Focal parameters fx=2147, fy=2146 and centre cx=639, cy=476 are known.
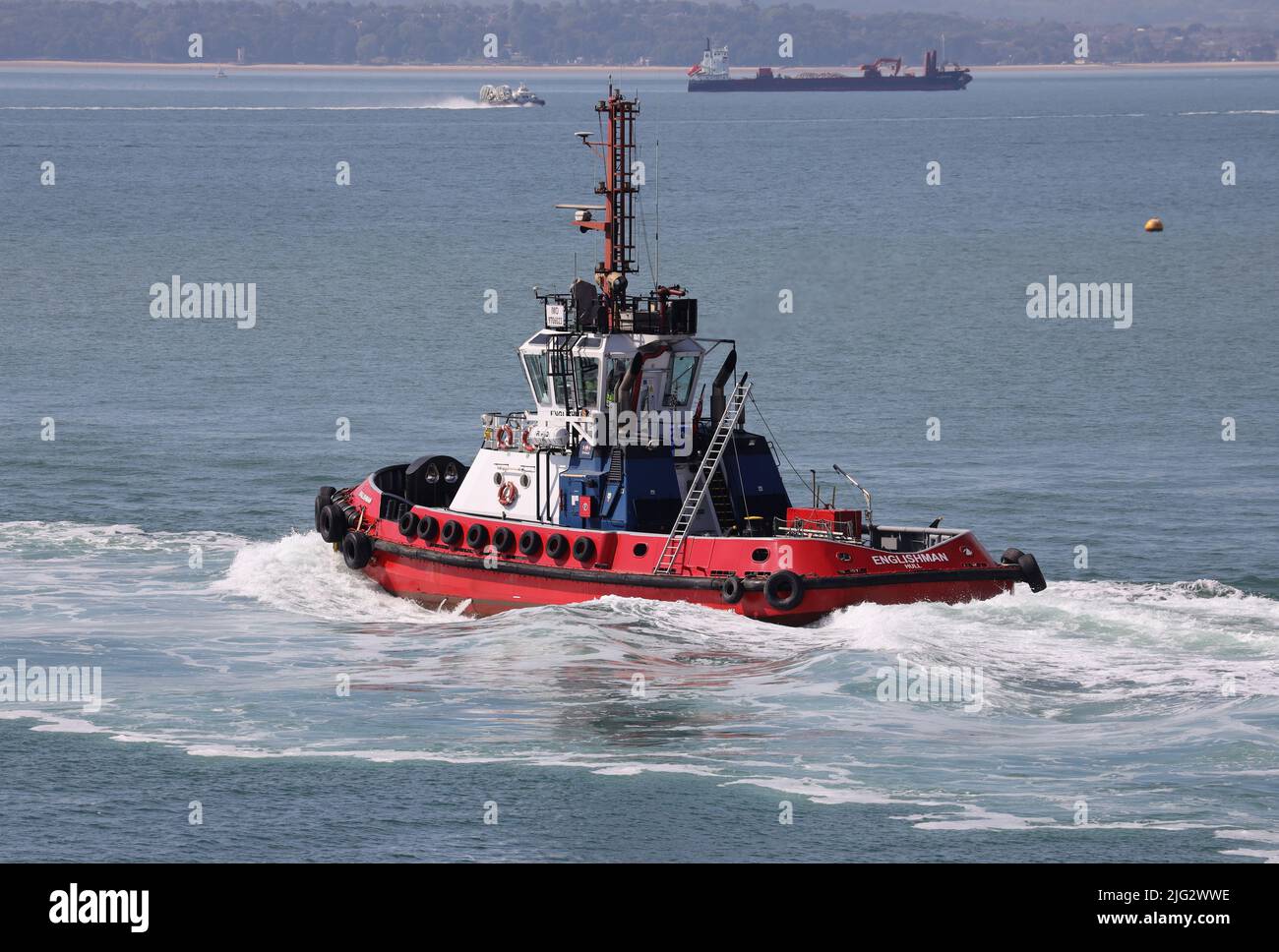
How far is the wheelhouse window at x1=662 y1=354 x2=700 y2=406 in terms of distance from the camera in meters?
41.3

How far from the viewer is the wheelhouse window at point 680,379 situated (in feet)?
136

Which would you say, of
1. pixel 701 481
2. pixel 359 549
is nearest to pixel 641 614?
pixel 701 481

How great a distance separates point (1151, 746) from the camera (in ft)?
104

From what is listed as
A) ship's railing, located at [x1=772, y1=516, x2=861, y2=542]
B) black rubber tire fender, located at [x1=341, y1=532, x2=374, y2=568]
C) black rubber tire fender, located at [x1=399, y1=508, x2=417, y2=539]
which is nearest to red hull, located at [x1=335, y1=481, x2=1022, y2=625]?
ship's railing, located at [x1=772, y1=516, x2=861, y2=542]

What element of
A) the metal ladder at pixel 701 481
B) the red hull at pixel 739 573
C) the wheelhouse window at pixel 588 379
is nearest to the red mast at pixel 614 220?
the wheelhouse window at pixel 588 379

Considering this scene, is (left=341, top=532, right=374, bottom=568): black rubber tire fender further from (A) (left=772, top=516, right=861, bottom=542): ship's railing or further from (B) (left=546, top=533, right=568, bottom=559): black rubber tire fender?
(A) (left=772, top=516, right=861, bottom=542): ship's railing

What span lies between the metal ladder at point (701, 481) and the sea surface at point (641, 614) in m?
0.97

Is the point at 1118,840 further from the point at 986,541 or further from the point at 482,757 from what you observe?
the point at 986,541

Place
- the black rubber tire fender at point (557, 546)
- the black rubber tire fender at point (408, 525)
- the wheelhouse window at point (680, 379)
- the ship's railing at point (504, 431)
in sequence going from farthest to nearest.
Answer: the black rubber tire fender at point (408, 525), the ship's railing at point (504, 431), the wheelhouse window at point (680, 379), the black rubber tire fender at point (557, 546)

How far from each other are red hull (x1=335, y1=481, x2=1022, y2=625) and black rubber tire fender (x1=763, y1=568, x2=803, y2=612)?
0.07 m

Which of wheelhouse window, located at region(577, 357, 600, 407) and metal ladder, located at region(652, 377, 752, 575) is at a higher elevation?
wheelhouse window, located at region(577, 357, 600, 407)

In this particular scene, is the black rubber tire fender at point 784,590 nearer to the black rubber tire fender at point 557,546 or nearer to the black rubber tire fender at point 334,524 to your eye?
the black rubber tire fender at point 557,546

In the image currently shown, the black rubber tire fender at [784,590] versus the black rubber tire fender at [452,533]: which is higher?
the black rubber tire fender at [452,533]
